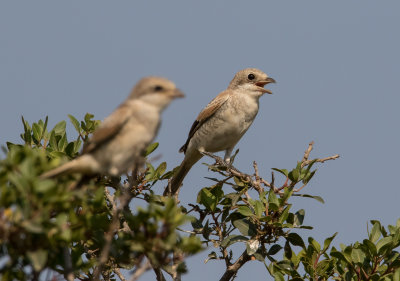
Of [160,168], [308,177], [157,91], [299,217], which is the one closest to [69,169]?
[157,91]

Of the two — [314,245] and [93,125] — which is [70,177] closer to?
[93,125]

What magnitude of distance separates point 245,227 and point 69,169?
2.43 meters

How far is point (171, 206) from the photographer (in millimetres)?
4270

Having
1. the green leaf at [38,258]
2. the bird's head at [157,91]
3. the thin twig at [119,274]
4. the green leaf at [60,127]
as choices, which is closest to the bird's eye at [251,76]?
the green leaf at [60,127]

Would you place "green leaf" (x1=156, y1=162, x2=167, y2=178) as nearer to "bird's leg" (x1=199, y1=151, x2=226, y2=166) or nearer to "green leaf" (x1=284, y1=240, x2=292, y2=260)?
"green leaf" (x1=284, y1=240, x2=292, y2=260)

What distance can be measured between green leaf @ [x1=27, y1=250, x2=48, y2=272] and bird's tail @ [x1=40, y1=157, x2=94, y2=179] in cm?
71

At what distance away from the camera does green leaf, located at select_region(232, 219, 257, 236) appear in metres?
6.75

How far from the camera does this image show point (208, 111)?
387 inches

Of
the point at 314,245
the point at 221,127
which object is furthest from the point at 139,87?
Answer: the point at 221,127

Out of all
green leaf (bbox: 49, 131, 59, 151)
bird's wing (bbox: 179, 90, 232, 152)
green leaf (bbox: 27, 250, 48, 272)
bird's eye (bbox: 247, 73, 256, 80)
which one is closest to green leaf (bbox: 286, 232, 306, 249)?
green leaf (bbox: 49, 131, 59, 151)

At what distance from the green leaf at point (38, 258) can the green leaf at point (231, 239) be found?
2915mm

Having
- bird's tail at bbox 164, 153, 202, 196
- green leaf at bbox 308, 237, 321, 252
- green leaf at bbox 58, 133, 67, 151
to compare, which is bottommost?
green leaf at bbox 308, 237, 321, 252

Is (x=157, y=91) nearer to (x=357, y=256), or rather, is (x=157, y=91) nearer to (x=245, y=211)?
(x=245, y=211)


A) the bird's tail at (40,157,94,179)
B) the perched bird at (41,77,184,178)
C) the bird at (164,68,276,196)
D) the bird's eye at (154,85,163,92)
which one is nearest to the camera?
the bird's tail at (40,157,94,179)
